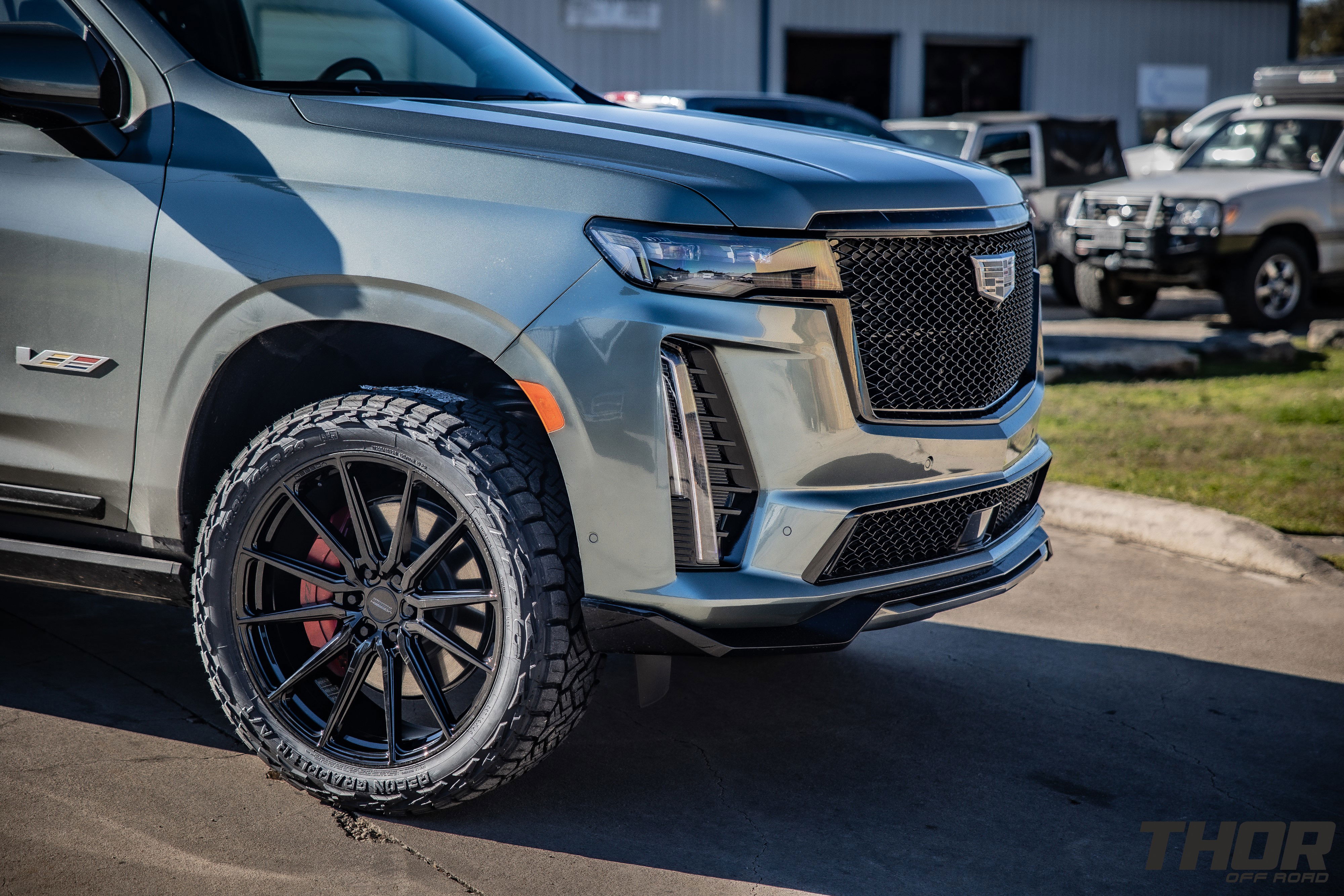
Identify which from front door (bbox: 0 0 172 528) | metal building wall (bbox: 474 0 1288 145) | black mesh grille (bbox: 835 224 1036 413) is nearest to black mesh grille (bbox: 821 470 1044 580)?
black mesh grille (bbox: 835 224 1036 413)

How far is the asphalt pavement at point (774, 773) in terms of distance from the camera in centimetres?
257

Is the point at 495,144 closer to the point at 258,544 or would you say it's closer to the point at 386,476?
the point at 386,476

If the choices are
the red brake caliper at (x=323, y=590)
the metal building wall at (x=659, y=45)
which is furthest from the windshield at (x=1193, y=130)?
the red brake caliper at (x=323, y=590)

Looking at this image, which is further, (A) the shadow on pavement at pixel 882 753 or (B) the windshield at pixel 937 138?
(B) the windshield at pixel 937 138

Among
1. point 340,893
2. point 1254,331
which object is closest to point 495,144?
point 340,893

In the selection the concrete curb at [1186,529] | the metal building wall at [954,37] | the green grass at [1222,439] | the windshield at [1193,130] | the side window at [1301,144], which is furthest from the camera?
the metal building wall at [954,37]

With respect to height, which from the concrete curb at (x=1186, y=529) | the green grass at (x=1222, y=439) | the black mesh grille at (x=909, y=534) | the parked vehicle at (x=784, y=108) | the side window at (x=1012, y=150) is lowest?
the concrete curb at (x=1186, y=529)

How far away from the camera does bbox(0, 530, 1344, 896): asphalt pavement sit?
8.42 ft

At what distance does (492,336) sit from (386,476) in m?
0.59

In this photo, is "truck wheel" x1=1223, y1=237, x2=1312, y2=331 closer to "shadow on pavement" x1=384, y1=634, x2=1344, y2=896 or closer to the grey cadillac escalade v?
"shadow on pavement" x1=384, y1=634, x2=1344, y2=896

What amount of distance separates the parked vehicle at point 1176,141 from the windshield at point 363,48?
→ 1321 cm

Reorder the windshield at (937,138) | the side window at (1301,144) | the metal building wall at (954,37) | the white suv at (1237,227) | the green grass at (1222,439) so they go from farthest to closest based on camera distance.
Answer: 1. the metal building wall at (954,37)
2. the windshield at (937,138)
3. the side window at (1301,144)
4. the white suv at (1237,227)
5. the green grass at (1222,439)

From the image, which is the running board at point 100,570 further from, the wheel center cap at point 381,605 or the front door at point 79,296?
the wheel center cap at point 381,605

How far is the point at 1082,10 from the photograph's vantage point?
23.7 m
